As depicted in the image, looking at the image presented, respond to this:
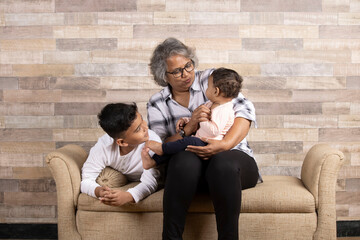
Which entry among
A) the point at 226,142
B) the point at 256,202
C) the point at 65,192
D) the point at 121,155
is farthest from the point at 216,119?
the point at 65,192

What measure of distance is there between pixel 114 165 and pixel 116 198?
0.30 meters

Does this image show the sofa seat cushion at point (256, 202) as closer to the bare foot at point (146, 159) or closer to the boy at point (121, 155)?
the boy at point (121, 155)

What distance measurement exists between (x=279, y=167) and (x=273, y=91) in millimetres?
573

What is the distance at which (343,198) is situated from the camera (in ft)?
9.91

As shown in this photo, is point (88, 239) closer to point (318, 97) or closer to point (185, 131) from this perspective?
point (185, 131)

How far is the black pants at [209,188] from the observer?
72.2 inches

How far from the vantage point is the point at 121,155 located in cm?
224

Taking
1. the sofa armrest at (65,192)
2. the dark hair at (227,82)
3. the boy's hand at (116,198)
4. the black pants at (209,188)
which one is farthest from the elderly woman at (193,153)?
the sofa armrest at (65,192)

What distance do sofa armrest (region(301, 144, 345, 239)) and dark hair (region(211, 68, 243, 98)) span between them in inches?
23.4

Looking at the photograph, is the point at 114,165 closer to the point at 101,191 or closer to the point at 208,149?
the point at 101,191

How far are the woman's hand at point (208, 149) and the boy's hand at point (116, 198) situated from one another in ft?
1.28

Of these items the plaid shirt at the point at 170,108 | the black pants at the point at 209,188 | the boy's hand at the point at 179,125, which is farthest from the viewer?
the plaid shirt at the point at 170,108

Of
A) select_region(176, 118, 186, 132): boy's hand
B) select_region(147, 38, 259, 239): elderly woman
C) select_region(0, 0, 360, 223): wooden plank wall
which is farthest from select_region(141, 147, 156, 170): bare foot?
select_region(0, 0, 360, 223): wooden plank wall

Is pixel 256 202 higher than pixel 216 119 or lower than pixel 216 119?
lower
